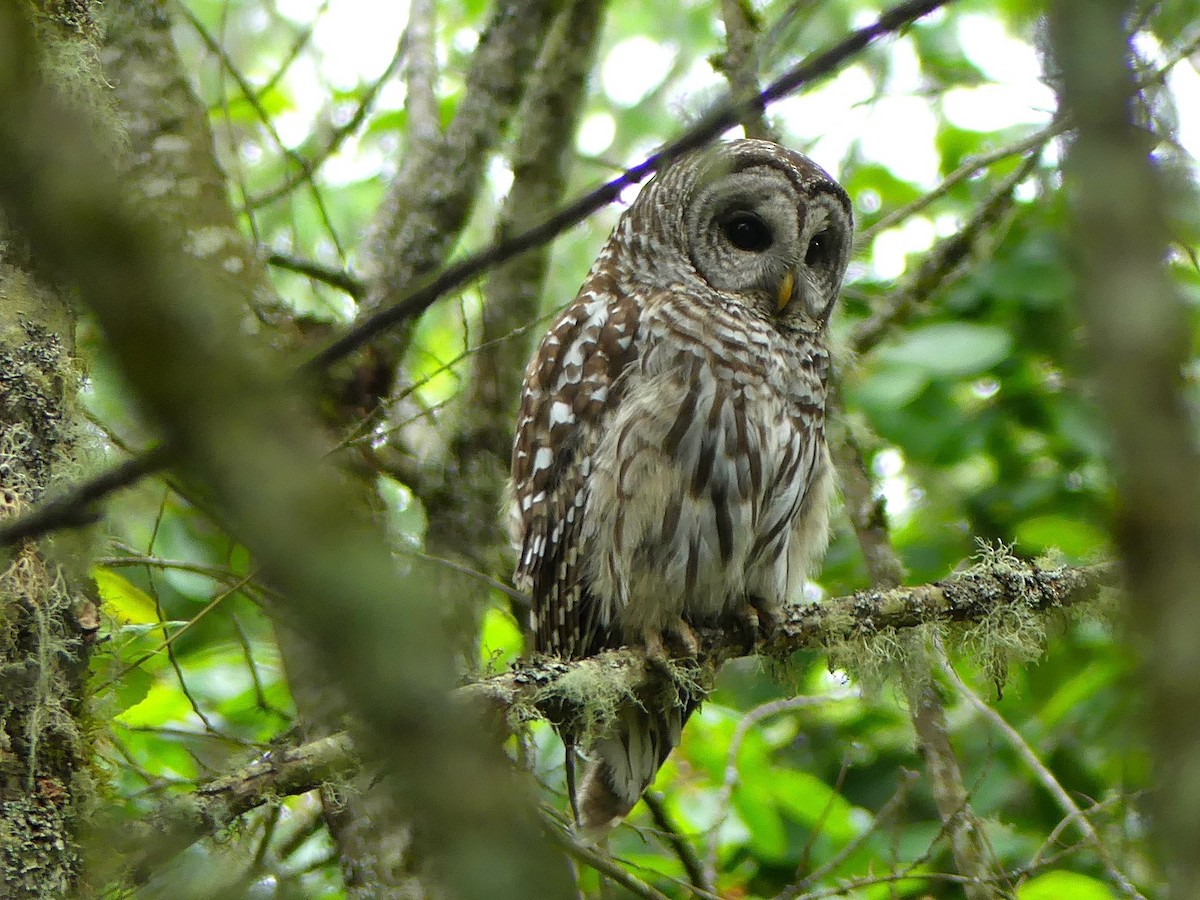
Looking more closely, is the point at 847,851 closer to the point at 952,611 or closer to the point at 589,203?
the point at 952,611

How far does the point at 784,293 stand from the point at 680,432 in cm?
76

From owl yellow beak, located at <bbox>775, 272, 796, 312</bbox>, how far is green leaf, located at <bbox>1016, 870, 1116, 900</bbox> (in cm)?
197

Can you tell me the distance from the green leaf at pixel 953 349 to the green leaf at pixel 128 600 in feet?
8.67

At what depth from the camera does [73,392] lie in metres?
2.63

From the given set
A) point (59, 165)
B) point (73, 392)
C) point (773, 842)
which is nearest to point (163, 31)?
point (73, 392)

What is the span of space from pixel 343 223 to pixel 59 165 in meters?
6.71

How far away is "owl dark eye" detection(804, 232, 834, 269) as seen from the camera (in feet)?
14.8

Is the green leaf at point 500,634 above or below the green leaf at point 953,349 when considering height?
below

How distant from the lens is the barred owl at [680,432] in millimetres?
3912

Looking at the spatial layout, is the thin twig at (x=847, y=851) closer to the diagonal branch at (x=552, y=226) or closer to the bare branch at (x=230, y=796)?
the bare branch at (x=230, y=796)

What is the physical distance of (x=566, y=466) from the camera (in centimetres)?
410

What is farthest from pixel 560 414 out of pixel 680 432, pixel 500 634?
pixel 500 634

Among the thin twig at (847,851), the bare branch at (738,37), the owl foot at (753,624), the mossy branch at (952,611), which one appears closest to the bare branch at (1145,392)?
the mossy branch at (952,611)

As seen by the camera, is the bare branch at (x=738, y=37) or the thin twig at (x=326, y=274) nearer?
the bare branch at (x=738, y=37)
